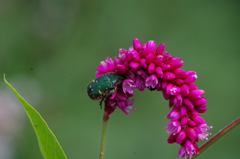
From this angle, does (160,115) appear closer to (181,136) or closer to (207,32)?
(207,32)

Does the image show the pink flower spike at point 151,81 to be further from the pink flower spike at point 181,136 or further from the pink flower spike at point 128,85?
the pink flower spike at point 181,136

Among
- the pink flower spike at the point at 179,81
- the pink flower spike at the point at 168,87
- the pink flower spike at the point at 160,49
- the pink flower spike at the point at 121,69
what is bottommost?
the pink flower spike at the point at 168,87

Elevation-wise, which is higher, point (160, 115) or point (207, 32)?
point (207, 32)

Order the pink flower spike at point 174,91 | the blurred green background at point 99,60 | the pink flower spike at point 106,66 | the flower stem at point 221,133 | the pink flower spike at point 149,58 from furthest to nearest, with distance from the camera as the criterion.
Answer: the blurred green background at point 99,60 < the pink flower spike at point 106,66 < the pink flower spike at point 149,58 < the pink flower spike at point 174,91 < the flower stem at point 221,133

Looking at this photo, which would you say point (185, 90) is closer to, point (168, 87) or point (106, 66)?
point (168, 87)

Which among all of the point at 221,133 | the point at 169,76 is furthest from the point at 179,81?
the point at 221,133

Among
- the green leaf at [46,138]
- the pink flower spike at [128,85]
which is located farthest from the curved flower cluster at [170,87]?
the green leaf at [46,138]

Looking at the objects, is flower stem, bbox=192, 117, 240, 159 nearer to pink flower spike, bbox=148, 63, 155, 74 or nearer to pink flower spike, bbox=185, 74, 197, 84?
pink flower spike, bbox=185, 74, 197, 84

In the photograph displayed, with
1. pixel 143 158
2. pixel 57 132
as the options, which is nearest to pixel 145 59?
pixel 143 158
